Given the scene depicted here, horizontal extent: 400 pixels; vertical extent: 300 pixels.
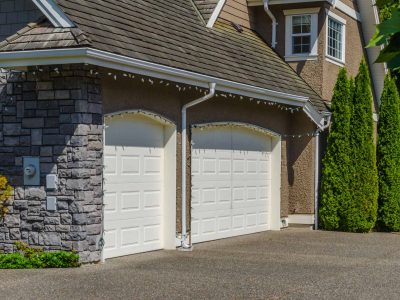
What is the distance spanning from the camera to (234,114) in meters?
14.4

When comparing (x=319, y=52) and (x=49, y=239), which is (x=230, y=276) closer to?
(x=49, y=239)

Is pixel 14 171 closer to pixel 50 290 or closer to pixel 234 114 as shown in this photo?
pixel 50 290

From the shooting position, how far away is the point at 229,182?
1459cm

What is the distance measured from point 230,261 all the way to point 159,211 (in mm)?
1916

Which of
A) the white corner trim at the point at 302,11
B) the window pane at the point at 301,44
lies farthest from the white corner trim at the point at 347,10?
the window pane at the point at 301,44

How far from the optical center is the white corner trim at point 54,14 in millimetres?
9758

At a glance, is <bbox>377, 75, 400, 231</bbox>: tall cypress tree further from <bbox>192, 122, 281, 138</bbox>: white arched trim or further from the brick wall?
the brick wall

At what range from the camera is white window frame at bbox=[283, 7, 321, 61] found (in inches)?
683

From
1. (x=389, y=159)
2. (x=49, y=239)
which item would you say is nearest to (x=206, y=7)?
(x=389, y=159)

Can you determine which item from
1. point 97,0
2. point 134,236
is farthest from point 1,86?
point 134,236

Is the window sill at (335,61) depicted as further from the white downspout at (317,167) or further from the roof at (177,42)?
the white downspout at (317,167)

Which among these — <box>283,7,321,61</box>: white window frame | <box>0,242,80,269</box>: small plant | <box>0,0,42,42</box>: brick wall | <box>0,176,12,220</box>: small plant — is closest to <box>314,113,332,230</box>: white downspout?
<box>283,7,321,61</box>: white window frame

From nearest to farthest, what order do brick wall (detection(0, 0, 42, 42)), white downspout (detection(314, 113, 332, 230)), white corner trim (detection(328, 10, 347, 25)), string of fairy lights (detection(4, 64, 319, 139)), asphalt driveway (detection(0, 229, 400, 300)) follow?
asphalt driveway (detection(0, 229, 400, 300))
string of fairy lights (detection(4, 64, 319, 139))
brick wall (detection(0, 0, 42, 42))
white downspout (detection(314, 113, 332, 230))
white corner trim (detection(328, 10, 347, 25))

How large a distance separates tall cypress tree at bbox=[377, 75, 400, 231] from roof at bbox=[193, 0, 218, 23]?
5.02 m
